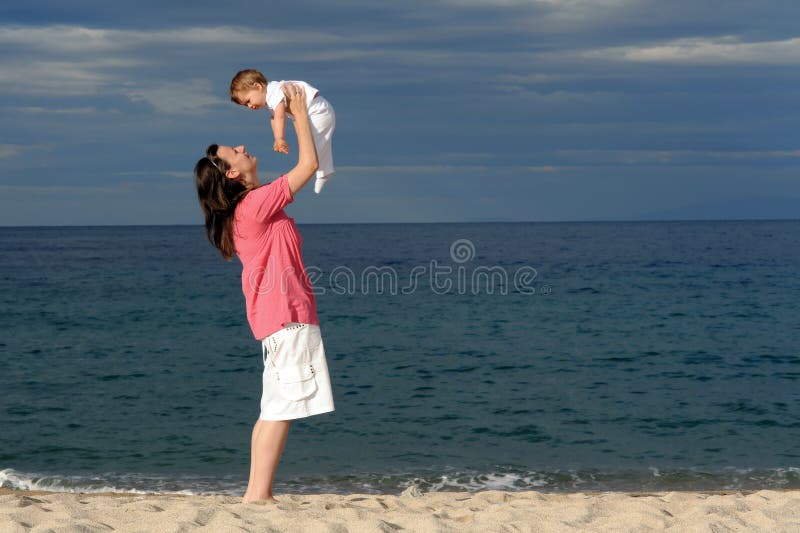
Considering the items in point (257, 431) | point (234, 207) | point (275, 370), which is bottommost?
point (257, 431)

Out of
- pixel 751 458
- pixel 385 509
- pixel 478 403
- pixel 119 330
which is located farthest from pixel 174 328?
pixel 385 509

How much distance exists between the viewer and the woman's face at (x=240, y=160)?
458 centimetres

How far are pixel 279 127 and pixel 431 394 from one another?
8092 mm

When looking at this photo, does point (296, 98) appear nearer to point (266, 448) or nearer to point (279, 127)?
point (279, 127)

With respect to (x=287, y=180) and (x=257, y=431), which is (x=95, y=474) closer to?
(x=257, y=431)

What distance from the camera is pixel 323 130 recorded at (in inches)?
178

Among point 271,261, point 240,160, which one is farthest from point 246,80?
point 271,261

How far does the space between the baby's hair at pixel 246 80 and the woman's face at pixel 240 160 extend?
500 millimetres

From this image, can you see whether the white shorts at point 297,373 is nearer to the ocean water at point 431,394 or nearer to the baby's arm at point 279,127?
the baby's arm at point 279,127

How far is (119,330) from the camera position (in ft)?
64.1

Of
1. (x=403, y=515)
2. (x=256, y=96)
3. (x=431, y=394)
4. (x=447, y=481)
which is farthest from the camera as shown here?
(x=431, y=394)

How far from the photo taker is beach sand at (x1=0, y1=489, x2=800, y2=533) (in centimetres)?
436

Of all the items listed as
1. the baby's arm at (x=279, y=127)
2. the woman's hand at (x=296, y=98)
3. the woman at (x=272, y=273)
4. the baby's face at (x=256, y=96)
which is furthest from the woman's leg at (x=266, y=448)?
the baby's face at (x=256, y=96)

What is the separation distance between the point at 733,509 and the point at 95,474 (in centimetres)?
642
